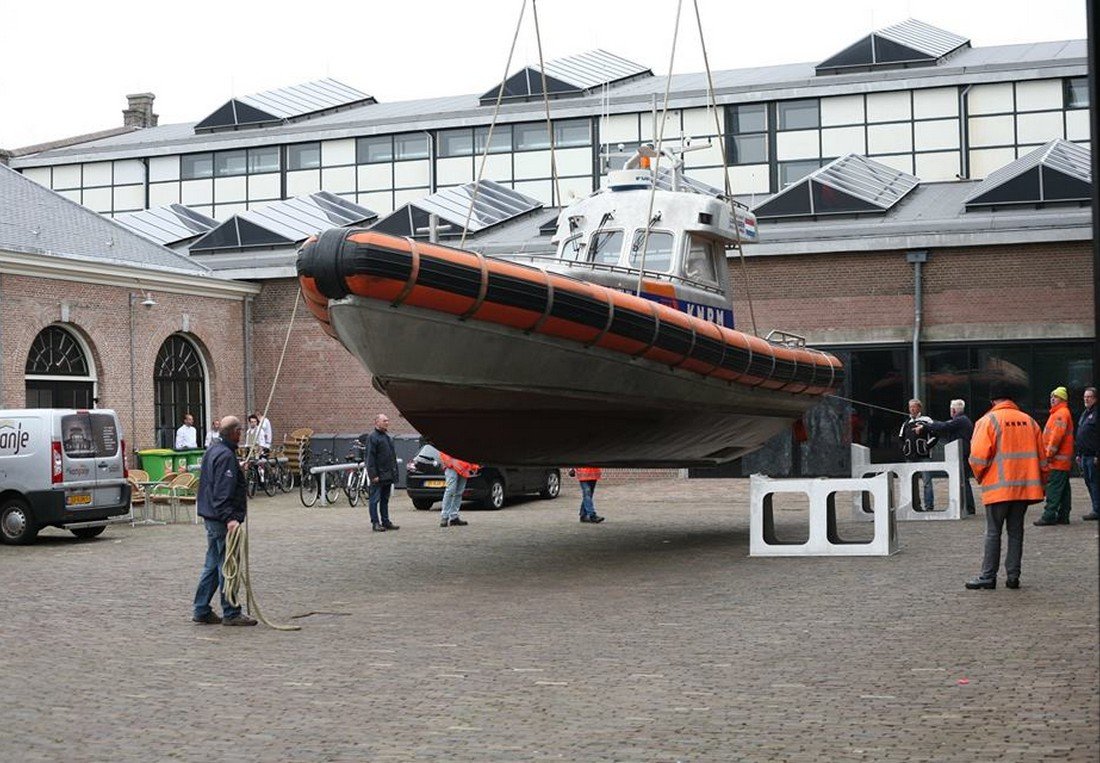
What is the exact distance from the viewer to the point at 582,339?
13.5 metres

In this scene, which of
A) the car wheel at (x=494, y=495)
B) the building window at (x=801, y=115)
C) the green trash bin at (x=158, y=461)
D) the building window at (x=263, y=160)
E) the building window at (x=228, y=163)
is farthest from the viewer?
the building window at (x=228, y=163)

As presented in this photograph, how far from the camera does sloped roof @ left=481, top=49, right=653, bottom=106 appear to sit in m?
43.4

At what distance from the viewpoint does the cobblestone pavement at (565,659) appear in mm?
7016

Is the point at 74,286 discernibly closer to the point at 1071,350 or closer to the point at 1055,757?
the point at 1071,350

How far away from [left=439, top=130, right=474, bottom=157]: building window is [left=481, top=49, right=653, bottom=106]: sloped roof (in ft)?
4.98

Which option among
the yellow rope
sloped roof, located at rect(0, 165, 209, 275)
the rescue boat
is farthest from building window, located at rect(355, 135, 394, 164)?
the yellow rope

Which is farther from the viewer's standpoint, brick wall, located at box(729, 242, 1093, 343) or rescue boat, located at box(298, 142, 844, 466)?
brick wall, located at box(729, 242, 1093, 343)

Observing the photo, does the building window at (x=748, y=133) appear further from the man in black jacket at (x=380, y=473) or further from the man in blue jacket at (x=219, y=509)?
the man in blue jacket at (x=219, y=509)

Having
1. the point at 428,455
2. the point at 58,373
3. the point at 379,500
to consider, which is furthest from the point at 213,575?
the point at 58,373

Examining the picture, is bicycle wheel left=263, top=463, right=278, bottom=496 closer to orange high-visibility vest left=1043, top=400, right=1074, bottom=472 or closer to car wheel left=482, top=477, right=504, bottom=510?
car wheel left=482, top=477, right=504, bottom=510

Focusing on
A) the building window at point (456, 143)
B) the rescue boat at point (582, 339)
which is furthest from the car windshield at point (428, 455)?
the building window at point (456, 143)

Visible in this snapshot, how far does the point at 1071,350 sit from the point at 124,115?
41292 mm

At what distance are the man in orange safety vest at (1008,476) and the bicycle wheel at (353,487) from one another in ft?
51.7

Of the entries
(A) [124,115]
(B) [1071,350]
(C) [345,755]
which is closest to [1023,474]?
(C) [345,755]
